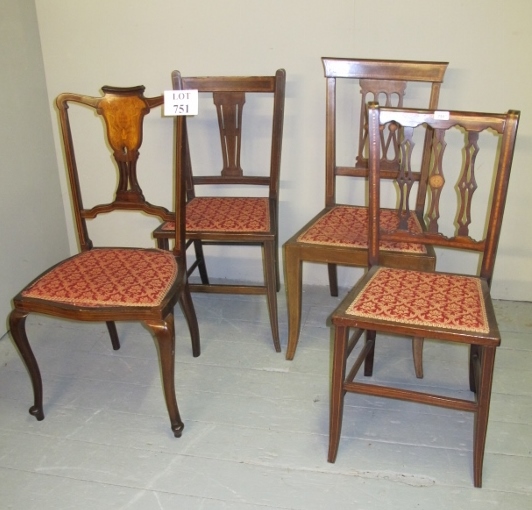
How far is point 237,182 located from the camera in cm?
224

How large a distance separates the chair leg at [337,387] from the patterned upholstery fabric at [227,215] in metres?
0.61

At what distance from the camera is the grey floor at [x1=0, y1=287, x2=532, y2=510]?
150 centimetres

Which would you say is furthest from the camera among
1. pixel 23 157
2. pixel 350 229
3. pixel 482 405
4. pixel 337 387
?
pixel 23 157

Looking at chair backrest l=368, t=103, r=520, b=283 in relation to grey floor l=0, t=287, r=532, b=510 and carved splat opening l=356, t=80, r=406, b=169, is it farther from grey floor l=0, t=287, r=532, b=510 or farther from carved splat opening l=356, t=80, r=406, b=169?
grey floor l=0, t=287, r=532, b=510

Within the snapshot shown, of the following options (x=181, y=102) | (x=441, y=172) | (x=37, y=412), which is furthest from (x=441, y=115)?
(x=37, y=412)

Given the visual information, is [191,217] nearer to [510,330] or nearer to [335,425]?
[335,425]

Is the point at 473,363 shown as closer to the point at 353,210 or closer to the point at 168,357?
the point at 353,210

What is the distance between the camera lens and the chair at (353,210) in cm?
184

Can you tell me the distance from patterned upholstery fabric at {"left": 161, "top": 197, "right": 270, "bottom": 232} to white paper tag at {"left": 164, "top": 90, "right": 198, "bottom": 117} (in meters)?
0.46

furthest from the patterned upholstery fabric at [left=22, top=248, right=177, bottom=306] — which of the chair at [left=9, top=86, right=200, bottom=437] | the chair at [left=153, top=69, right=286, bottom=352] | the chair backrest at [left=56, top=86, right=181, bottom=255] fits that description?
the chair at [left=153, top=69, right=286, bottom=352]

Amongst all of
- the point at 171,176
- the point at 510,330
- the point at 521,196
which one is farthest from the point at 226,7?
the point at 510,330

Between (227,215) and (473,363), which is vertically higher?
(227,215)

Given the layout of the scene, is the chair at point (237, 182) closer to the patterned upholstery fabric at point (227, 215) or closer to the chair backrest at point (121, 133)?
the patterned upholstery fabric at point (227, 215)

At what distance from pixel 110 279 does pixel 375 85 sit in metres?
1.16
